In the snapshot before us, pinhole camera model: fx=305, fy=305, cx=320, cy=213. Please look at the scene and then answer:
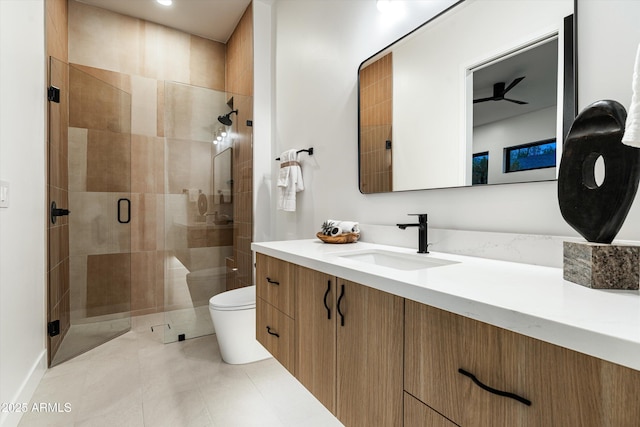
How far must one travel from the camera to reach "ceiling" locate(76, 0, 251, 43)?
283 centimetres

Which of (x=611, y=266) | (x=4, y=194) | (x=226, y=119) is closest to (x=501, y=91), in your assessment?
(x=611, y=266)

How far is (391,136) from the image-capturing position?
156 cm

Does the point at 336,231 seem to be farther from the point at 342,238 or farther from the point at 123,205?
the point at 123,205

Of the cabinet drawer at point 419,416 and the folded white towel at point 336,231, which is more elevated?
the folded white towel at point 336,231

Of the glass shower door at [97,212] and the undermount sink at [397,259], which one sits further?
the glass shower door at [97,212]

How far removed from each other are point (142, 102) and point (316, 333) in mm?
3046

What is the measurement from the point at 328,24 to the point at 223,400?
241cm

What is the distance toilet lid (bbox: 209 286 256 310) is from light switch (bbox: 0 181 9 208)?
3.94 ft

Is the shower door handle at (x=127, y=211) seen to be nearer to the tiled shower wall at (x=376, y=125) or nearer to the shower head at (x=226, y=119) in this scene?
the shower head at (x=226, y=119)

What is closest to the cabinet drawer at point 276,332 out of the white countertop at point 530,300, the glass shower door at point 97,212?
the white countertop at point 530,300

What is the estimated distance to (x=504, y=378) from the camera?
1.79ft

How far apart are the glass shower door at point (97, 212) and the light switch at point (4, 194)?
1132 mm

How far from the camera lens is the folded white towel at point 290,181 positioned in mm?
2288

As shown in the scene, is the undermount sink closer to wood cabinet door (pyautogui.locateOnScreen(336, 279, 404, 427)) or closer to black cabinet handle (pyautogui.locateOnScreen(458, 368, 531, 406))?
wood cabinet door (pyautogui.locateOnScreen(336, 279, 404, 427))
